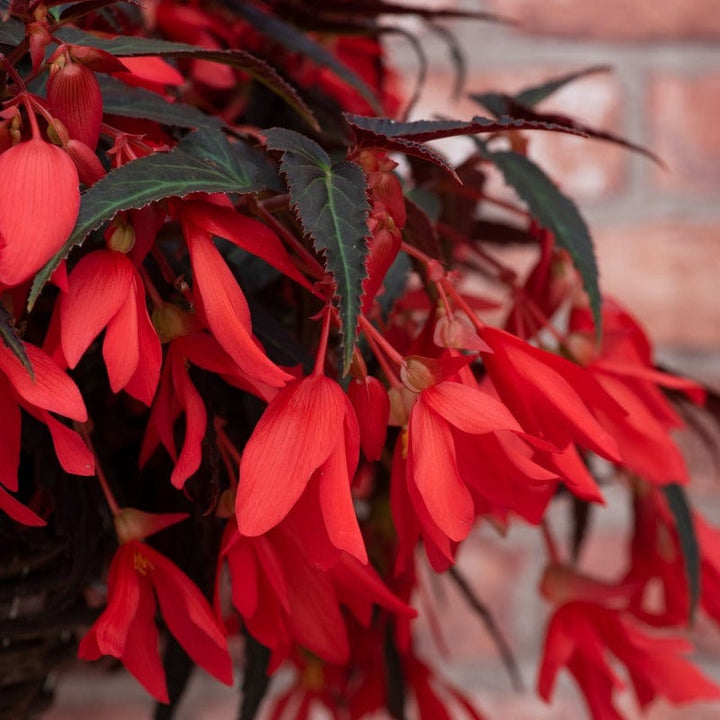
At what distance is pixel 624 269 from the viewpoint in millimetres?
638

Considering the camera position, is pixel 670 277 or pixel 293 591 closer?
pixel 293 591

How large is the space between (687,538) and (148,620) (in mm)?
180

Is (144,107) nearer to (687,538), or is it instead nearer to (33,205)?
(33,205)

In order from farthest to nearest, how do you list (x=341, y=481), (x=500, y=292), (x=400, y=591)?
1. (x=500, y=292)
2. (x=400, y=591)
3. (x=341, y=481)

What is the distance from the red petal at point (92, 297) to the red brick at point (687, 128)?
0.51 m

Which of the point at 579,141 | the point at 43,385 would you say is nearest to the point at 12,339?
the point at 43,385

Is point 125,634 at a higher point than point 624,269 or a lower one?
higher

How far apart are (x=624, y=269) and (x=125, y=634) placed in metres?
0.48

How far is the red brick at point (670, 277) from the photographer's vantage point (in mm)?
635

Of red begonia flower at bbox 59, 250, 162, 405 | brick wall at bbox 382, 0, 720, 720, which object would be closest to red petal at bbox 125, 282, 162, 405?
red begonia flower at bbox 59, 250, 162, 405

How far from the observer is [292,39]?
0.33 meters

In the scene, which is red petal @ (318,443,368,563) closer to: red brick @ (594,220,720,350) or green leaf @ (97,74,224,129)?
green leaf @ (97,74,224,129)

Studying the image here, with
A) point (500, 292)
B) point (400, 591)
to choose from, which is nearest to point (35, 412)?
point (400, 591)

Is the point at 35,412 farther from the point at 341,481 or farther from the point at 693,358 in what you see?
the point at 693,358
